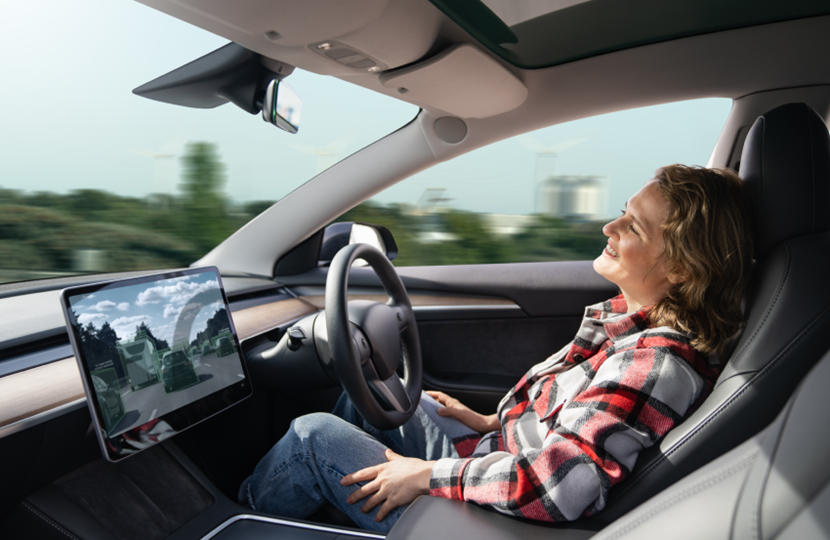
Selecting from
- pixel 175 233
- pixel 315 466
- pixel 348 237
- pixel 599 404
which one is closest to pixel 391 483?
pixel 315 466

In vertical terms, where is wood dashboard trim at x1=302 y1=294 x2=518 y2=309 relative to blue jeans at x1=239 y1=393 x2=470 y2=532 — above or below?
above

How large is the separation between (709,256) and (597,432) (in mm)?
518

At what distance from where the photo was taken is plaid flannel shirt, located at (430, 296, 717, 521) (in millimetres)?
1080

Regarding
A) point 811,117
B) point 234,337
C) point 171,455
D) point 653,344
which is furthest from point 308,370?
point 811,117

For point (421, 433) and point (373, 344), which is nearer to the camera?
point (373, 344)

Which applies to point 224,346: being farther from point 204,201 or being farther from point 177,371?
point 204,201

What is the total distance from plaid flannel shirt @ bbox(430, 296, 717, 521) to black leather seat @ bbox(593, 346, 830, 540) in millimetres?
145

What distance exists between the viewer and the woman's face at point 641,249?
1.41 m

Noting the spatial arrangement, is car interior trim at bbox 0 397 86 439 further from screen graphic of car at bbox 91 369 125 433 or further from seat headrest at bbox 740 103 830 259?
seat headrest at bbox 740 103 830 259

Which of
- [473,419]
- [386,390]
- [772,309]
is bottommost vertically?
[473,419]

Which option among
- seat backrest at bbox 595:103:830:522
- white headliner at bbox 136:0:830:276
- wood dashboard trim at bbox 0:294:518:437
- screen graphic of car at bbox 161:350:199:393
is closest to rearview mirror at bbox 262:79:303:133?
white headliner at bbox 136:0:830:276

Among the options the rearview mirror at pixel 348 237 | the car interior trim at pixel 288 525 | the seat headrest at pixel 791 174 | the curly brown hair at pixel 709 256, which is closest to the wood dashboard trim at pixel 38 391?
the car interior trim at pixel 288 525

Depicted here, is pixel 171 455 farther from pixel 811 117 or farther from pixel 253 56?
pixel 811 117

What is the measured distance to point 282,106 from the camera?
1.96 m
